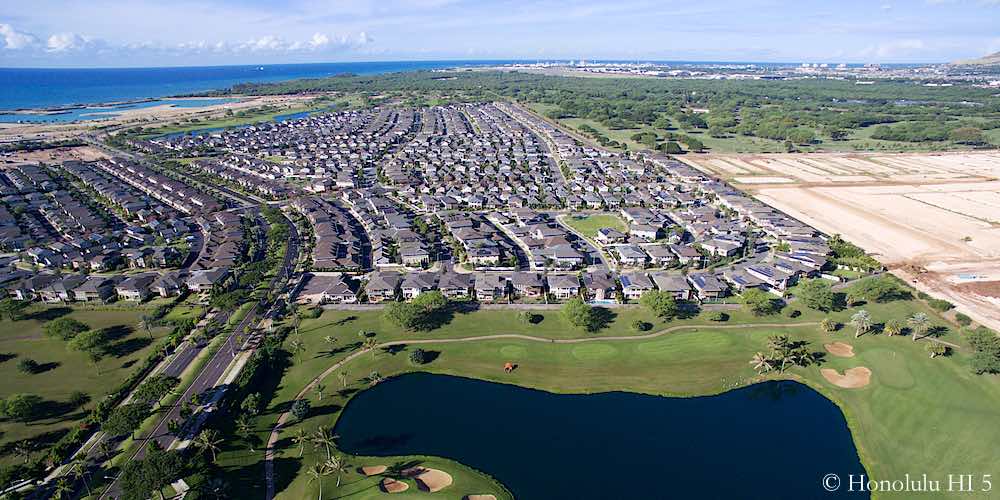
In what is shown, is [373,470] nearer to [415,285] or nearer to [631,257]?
[415,285]

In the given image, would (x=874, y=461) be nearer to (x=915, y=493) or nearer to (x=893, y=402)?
(x=915, y=493)

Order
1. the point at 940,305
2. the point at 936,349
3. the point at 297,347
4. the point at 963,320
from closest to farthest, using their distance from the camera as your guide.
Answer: the point at 936,349, the point at 297,347, the point at 963,320, the point at 940,305

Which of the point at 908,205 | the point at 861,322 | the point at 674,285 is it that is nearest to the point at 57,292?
the point at 674,285

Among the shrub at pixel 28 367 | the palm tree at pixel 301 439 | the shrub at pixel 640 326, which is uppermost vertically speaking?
the shrub at pixel 28 367

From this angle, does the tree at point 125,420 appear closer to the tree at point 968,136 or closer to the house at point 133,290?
the house at point 133,290

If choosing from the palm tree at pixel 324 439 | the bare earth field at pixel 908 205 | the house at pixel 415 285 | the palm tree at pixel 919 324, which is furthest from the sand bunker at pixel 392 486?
the bare earth field at pixel 908 205

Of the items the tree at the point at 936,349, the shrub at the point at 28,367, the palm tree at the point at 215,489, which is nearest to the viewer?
the palm tree at the point at 215,489
